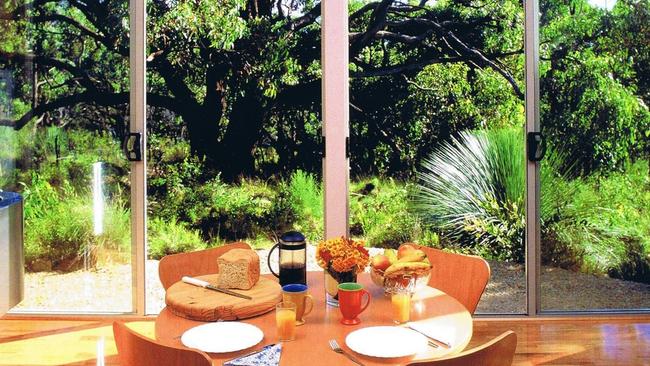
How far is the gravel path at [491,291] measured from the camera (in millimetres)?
3672

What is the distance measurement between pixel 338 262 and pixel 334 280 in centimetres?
7

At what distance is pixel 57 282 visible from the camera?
12.3 feet

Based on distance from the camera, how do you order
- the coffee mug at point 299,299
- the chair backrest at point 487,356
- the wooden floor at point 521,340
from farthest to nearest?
the wooden floor at point 521,340 → the coffee mug at point 299,299 → the chair backrest at point 487,356

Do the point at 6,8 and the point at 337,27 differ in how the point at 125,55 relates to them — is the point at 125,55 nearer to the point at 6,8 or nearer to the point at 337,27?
the point at 6,8

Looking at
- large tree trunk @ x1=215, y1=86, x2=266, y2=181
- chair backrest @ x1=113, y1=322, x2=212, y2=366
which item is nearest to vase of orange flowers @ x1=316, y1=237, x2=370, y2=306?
chair backrest @ x1=113, y1=322, x2=212, y2=366

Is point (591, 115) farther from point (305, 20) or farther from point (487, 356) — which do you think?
point (487, 356)

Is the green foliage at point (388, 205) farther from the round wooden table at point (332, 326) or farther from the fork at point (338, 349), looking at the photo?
the fork at point (338, 349)

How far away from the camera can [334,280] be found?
5.77 feet

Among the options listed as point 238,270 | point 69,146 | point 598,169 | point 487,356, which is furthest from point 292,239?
point 598,169

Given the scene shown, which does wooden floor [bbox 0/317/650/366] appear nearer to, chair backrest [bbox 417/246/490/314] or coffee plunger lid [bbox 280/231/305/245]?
chair backrest [bbox 417/246/490/314]

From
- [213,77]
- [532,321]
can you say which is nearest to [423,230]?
[532,321]

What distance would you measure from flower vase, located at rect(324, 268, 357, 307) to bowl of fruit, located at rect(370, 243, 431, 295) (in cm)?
10

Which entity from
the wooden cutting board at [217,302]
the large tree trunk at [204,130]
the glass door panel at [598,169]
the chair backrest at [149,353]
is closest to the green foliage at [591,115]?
the glass door panel at [598,169]

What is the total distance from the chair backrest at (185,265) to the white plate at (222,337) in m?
0.65
